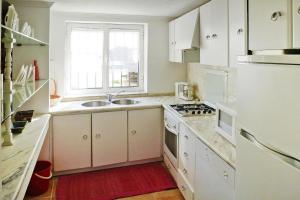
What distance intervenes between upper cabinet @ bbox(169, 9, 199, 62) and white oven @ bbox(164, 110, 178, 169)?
2.64 ft

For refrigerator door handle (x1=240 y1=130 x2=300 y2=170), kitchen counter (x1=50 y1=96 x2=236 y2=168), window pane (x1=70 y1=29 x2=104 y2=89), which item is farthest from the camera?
window pane (x1=70 y1=29 x2=104 y2=89)

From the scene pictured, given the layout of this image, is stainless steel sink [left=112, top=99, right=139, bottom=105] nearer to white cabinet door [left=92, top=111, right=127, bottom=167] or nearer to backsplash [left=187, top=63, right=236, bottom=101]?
white cabinet door [left=92, top=111, right=127, bottom=167]

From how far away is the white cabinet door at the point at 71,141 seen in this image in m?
2.99

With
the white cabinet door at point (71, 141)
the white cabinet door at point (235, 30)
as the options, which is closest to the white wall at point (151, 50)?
the white cabinet door at point (71, 141)

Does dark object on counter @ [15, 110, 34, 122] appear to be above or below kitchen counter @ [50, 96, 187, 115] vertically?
below

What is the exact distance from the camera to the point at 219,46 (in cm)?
228

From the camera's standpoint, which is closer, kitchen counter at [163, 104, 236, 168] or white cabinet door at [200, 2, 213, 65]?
kitchen counter at [163, 104, 236, 168]

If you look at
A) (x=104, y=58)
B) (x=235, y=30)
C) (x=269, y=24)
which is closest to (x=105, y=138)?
(x=104, y=58)

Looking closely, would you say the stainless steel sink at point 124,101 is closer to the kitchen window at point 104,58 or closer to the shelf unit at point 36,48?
the kitchen window at point 104,58

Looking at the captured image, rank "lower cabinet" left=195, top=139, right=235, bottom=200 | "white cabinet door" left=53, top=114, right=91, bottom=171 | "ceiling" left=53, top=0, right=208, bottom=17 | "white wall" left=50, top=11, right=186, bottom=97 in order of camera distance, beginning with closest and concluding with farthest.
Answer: "lower cabinet" left=195, top=139, right=235, bottom=200, "ceiling" left=53, top=0, right=208, bottom=17, "white cabinet door" left=53, top=114, right=91, bottom=171, "white wall" left=50, top=11, right=186, bottom=97

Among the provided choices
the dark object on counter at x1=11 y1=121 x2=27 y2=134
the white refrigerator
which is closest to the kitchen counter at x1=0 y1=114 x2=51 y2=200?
the dark object on counter at x1=11 y1=121 x2=27 y2=134

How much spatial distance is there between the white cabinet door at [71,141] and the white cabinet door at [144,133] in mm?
553

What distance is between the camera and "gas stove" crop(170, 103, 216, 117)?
8.97 feet

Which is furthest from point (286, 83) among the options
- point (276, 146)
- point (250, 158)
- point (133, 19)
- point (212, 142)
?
point (133, 19)
